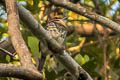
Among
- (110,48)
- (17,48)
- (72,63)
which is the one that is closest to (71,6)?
(72,63)

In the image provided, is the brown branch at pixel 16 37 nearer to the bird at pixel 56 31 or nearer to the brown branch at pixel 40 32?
the brown branch at pixel 40 32

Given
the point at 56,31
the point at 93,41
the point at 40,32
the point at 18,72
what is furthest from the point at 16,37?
the point at 93,41

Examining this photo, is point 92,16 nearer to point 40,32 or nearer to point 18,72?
point 40,32

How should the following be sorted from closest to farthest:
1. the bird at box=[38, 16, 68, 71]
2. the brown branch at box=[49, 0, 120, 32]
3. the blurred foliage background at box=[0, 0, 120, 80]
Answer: the brown branch at box=[49, 0, 120, 32], the bird at box=[38, 16, 68, 71], the blurred foliage background at box=[0, 0, 120, 80]

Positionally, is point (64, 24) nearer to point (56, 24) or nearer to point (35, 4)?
point (56, 24)

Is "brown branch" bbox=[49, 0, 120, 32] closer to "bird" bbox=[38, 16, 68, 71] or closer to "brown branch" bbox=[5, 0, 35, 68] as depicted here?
"bird" bbox=[38, 16, 68, 71]

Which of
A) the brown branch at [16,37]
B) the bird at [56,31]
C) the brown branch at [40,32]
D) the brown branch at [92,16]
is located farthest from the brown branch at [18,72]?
the bird at [56,31]

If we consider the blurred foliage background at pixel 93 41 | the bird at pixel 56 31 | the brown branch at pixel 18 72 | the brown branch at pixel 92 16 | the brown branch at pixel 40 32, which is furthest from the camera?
the blurred foliage background at pixel 93 41

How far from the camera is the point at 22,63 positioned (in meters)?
1.36

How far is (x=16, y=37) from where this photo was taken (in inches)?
57.2

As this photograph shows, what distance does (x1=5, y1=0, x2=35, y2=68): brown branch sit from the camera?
4.47ft

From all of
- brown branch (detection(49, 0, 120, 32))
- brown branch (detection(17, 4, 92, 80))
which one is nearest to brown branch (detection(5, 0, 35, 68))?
brown branch (detection(17, 4, 92, 80))

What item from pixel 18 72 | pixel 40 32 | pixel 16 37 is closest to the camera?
pixel 18 72

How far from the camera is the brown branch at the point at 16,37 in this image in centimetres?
136
